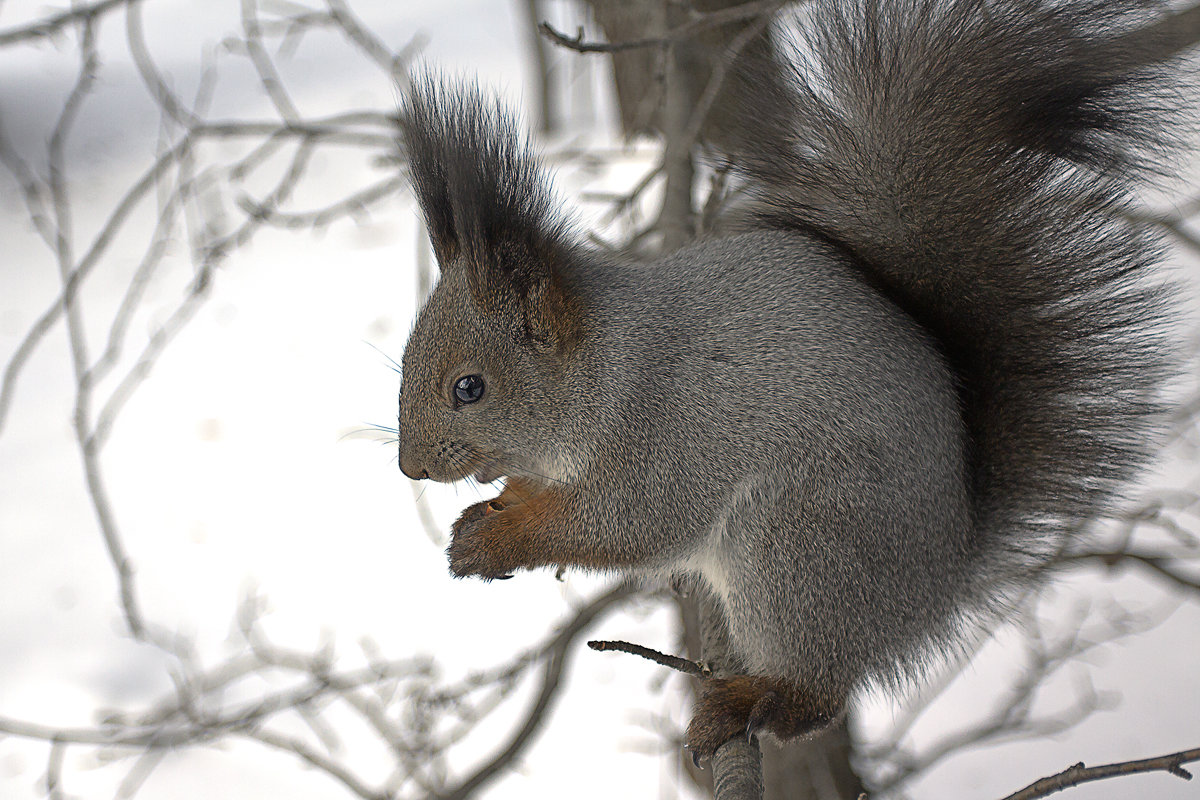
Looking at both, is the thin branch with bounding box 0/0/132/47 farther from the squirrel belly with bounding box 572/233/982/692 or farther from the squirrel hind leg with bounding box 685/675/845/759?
the squirrel hind leg with bounding box 685/675/845/759

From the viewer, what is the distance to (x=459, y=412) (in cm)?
139

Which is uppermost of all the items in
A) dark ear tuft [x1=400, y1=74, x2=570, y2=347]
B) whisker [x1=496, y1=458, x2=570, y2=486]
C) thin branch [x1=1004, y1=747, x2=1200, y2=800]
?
dark ear tuft [x1=400, y1=74, x2=570, y2=347]

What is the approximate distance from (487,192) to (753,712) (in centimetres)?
78

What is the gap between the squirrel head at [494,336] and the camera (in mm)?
1363

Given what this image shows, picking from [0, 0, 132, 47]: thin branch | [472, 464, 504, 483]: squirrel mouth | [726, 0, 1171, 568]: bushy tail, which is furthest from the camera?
[0, 0, 132, 47]: thin branch

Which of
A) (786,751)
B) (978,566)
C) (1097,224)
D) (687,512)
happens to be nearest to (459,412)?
(687,512)

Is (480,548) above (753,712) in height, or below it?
above

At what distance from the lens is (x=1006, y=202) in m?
1.34

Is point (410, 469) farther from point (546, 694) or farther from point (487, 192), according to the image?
point (546, 694)

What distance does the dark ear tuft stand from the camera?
1.33 m

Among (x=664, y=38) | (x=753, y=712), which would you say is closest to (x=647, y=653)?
(x=753, y=712)

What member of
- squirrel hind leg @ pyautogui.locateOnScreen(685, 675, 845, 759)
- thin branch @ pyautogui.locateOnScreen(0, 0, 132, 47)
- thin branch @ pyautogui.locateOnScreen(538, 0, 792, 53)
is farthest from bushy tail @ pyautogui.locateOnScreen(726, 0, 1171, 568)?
thin branch @ pyautogui.locateOnScreen(0, 0, 132, 47)

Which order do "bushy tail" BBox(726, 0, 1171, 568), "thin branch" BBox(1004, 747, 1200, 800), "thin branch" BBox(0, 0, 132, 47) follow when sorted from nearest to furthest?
"thin branch" BBox(1004, 747, 1200, 800), "bushy tail" BBox(726, 0, 1171, 568), "thin branch" BBox(0, 0, 132, 47)

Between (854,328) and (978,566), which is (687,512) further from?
(978,566)
